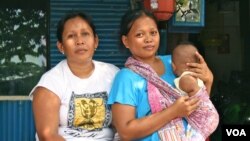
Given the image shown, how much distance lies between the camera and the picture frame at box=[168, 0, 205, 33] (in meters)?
3.83

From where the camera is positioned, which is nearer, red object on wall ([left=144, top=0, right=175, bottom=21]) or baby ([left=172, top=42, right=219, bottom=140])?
baby ([left=172, top=42, right=219, bottom=140])

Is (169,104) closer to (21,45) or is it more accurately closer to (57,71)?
(57,71)

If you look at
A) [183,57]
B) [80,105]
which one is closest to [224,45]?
[183,57]

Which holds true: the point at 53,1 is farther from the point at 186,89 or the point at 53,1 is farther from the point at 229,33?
the point at 229,33

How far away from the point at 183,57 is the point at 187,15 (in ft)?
5.44

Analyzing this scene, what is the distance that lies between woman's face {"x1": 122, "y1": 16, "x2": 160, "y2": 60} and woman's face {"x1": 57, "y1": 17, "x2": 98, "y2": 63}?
26 centimetres

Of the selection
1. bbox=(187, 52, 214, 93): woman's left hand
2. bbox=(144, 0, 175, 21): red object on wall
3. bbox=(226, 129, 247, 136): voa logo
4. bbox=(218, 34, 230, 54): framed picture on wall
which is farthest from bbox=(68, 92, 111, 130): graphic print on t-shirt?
bbox=(218, 34, 230, 54): framed picture on wall

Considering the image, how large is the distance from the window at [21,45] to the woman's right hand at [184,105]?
2926mm

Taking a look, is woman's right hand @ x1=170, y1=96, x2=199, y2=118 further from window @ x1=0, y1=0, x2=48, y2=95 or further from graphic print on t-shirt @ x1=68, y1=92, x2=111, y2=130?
window @ x1=0, y1=0, x2=48, y2=95

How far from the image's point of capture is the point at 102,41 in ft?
15.1

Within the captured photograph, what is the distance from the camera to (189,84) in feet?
6.97

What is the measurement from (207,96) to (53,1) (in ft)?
8.98

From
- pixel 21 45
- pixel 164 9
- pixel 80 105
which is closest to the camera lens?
pixel 80 105

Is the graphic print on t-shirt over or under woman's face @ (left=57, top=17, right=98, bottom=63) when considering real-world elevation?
under
